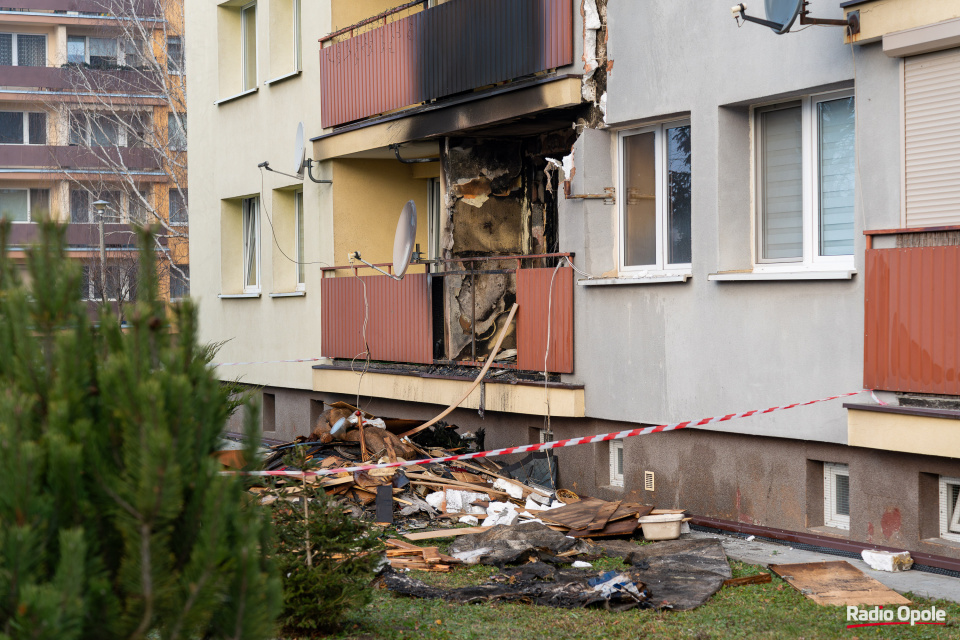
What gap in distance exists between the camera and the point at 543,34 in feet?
37.3

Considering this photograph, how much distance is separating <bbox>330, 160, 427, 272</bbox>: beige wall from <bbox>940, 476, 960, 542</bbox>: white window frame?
32.3ft

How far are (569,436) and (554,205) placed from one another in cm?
334

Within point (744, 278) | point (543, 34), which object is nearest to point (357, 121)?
point (543, 34)

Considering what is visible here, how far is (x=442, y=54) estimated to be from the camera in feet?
42.6

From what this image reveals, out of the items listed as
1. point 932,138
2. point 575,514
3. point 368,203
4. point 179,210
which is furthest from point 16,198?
point 932,138

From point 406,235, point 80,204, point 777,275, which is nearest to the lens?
point 777,275

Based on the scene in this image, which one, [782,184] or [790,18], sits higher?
[790,18]

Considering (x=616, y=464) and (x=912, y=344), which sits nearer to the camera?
(x=912, y=344)

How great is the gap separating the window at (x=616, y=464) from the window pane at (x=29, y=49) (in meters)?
51.2

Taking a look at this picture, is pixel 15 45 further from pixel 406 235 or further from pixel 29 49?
pixel 406 235

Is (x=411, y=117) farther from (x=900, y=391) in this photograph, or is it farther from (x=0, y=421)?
(x=0, y=421)

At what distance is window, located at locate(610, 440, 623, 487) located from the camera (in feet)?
36.4

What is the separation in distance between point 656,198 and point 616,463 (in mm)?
2780

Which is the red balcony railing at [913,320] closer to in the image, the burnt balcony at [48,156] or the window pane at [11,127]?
Answer: the burnt balcony at [48,156]
